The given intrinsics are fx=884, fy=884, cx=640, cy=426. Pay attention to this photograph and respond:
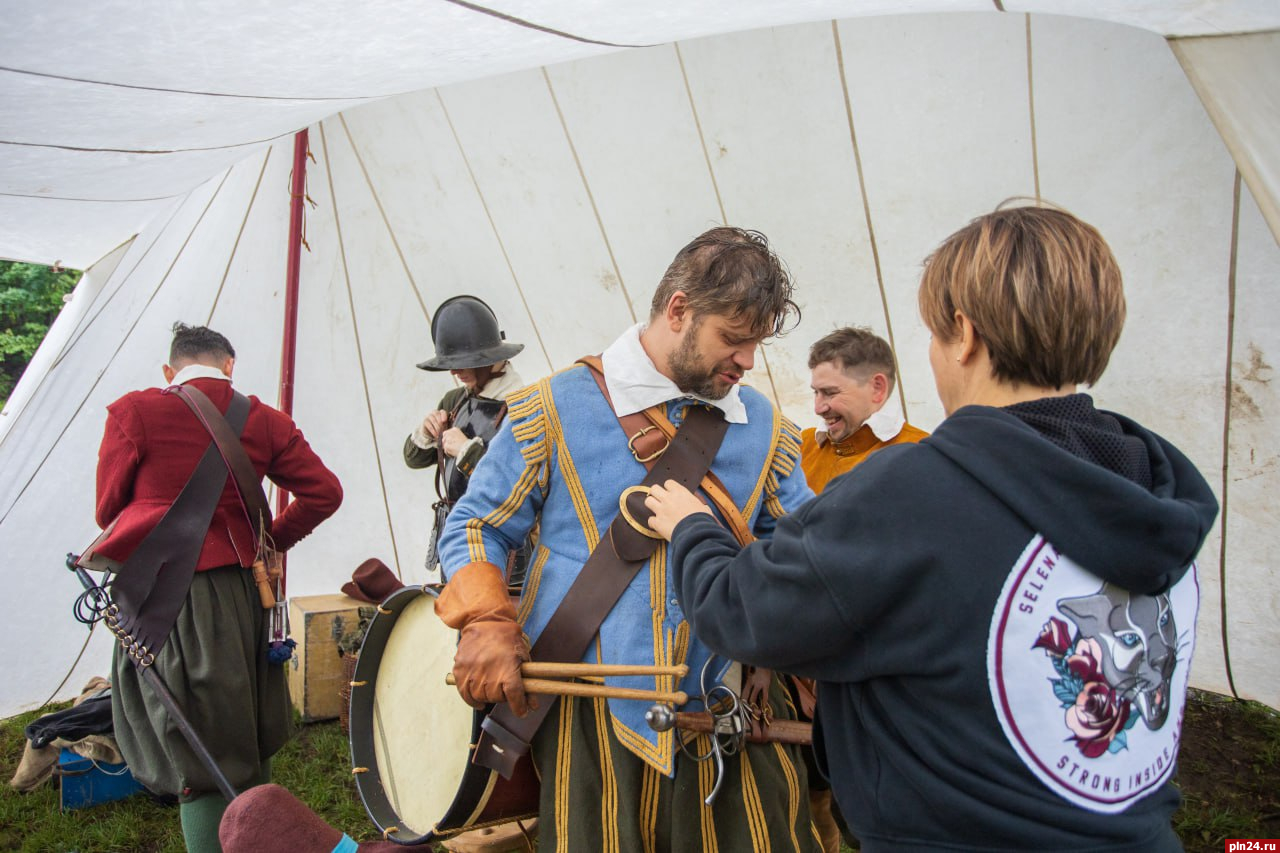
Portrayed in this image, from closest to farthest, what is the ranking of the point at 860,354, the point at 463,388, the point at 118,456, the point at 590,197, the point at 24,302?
the point at 118,456 < the point at 860,354 < the point at 463,388 < the point at 590,197 < the point at 24,302

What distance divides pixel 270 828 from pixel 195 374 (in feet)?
5.29

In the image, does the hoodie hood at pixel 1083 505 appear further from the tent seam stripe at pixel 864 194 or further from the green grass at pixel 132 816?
the green grass at pixel 132 816

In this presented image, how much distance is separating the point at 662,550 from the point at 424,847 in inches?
34.2

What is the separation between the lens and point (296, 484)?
2.96 metres

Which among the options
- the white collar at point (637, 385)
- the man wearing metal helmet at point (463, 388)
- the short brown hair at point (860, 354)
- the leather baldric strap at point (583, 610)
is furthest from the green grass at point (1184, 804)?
the white collar at point (637, 385)

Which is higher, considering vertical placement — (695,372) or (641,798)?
(695,372)

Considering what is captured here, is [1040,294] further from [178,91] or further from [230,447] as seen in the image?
A: [230,447]

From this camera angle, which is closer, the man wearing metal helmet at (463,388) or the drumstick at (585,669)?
the drumstick at (585,669)

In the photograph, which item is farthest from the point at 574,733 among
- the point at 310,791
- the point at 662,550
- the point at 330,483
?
the point at 310,791

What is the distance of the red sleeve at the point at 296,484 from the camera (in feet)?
9.57

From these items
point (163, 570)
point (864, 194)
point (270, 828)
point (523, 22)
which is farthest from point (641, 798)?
point (864, 194)

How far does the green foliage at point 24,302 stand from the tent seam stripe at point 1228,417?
17.6 meters

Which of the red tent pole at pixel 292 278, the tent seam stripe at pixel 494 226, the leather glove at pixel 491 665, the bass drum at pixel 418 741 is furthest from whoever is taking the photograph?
the red tent pole at pixel 292 278

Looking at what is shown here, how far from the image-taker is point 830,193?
350cm
